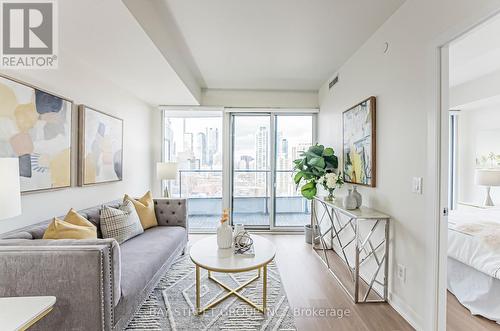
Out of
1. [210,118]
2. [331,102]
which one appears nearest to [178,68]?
[210,118]

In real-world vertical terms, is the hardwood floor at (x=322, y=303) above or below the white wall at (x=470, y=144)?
below

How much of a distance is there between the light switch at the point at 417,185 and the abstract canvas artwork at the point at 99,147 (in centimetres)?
314

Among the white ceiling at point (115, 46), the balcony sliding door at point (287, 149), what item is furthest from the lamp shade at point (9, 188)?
the balcony sliding door at point (287, 149)

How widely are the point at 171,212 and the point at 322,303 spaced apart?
7.01 feet

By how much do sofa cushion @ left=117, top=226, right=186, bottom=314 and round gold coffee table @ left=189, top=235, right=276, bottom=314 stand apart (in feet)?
1.14

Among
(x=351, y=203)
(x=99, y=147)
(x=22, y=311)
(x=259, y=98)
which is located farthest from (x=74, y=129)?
(x=351, y=203)

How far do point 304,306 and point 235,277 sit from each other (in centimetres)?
83

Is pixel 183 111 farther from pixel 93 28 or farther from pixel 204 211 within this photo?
pixel 93 28

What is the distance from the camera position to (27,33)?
182cm

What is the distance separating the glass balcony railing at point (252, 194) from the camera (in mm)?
4461

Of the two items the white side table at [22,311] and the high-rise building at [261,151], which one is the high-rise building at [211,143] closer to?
the high-rise building at [261,151]

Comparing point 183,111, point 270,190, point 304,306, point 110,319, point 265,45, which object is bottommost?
point 304,306

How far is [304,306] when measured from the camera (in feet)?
6.95

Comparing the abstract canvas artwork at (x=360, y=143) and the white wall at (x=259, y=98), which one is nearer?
the abstract canvas artwork at (x=360, y=143)
